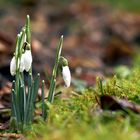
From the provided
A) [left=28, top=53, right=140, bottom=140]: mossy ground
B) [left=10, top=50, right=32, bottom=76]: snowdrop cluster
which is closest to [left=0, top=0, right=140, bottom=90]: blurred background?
[left=28, top=53, right=140, bottom=140]: mossy ground

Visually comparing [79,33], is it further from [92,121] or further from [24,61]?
[92,121]

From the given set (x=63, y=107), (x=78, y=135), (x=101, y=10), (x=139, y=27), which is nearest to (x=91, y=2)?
(x=101, y=10)

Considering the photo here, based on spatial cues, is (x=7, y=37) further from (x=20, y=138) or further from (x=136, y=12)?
(x=136, y=12)

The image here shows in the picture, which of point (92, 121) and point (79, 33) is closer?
point (92, 121)

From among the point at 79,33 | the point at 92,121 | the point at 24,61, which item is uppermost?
the point at 79,33

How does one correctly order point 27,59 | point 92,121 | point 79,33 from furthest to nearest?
point 79,33 < point 27,59 < point 92,121

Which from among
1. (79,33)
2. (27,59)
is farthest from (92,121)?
(79,33)

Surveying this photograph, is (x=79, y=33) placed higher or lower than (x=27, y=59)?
higher
